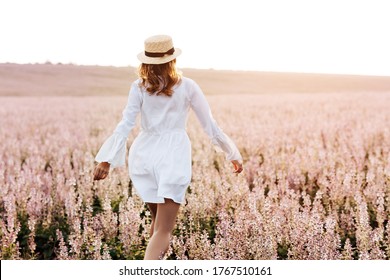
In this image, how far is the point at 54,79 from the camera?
3788cm

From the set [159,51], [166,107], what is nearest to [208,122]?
[166,107]

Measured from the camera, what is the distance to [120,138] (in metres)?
3.72

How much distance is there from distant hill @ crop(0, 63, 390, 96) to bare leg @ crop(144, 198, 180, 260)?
91.2ft

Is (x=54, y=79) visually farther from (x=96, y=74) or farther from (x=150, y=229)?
(x=150, y=229)

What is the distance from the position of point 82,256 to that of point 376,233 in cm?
198

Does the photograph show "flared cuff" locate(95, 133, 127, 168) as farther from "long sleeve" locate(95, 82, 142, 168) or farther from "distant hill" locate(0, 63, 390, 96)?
"distant hill" locate(0, 63, 390, 96)

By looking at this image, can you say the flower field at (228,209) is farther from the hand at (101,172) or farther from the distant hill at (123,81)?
the distant hill at (123,81)

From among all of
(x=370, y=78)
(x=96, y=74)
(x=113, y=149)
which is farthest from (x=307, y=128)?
(x=370, y=78)

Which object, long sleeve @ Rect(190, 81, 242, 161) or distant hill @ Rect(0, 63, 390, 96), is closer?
long sleeve @ Rect(190, 81, 242, 161)

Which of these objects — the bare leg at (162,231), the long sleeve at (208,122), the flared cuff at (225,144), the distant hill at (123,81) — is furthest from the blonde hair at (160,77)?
the distant hill at (123,81)

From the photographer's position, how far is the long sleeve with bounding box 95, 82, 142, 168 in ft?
12.2

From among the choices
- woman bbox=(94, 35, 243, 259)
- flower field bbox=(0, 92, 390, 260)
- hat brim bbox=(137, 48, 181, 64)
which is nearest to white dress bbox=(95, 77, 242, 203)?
woman bbox=(94, 35, 243, 259)

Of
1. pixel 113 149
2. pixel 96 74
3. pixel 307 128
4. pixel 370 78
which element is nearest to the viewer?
pixel 113 149

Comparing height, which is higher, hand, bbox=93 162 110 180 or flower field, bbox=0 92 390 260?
hand, bbox=93 162 110 180
